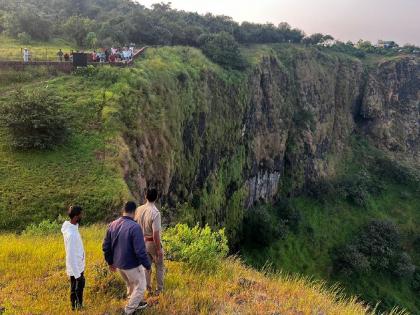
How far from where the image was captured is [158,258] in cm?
736

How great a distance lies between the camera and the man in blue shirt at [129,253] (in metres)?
6.46

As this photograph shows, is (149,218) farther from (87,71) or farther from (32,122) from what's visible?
(87,71)

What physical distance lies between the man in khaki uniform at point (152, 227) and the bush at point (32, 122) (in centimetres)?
1049

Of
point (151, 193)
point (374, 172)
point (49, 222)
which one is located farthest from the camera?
point (374, 172)

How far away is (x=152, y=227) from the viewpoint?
7.16 m

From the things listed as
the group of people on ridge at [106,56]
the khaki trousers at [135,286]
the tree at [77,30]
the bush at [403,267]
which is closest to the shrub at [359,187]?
the bush at [403,267]

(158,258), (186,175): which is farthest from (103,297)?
(186,175)

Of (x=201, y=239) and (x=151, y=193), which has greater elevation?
(x=151, y=193)

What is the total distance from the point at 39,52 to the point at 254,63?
23.0 meters

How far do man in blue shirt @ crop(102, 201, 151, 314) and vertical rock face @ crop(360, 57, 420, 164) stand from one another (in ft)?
206

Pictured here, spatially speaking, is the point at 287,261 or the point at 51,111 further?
the point at 287,261

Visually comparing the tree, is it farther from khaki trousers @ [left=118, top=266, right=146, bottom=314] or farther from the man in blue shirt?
khaki trousers @ [left=118, top=266, right=146, bottom=314]

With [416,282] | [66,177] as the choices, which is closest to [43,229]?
[66,177]

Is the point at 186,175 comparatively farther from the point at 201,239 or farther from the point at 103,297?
the point at 103,297
